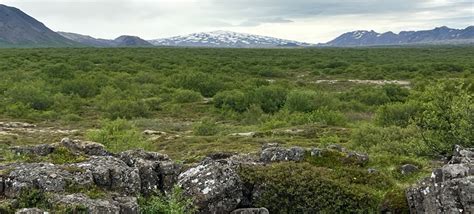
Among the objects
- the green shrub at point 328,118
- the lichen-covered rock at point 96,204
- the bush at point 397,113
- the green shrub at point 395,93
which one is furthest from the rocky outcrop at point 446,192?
the green shrub at point 395,93

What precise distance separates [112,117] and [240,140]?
16026 millimetres

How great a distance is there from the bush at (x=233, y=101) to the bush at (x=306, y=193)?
108ft

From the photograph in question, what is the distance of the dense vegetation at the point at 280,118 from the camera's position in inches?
509

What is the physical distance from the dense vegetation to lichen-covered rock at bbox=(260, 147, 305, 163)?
0.38 m

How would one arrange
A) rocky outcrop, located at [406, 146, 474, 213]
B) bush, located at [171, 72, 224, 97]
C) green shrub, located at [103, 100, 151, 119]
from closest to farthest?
rocky outcrop, located at [406, 146, 474, 213], green shrub, located at [103, 100, 151, 119], bush, located at [171, 72, 224, 97]

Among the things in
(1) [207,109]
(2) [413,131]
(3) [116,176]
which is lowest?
(1) [207,109]

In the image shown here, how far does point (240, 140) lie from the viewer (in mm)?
28797

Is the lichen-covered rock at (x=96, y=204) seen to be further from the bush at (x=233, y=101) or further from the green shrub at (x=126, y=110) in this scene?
the bush at (x=233, y=101)

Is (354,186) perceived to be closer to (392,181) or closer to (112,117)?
(392,181)

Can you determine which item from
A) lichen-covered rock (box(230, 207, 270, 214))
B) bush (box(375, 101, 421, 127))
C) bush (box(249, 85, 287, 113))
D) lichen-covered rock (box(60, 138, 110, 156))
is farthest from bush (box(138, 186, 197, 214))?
bush (box(249, 85, 287, 113))

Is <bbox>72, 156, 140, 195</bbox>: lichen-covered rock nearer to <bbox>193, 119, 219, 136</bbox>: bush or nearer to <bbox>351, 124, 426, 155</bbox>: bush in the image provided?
<bbox>351, 124, 426, 155</bbox>: bush

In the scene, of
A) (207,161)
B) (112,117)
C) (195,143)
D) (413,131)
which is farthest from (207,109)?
(207,161)

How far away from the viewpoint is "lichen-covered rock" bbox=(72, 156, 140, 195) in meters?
12.0

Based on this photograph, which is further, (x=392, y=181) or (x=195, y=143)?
(x=195, y=143)
